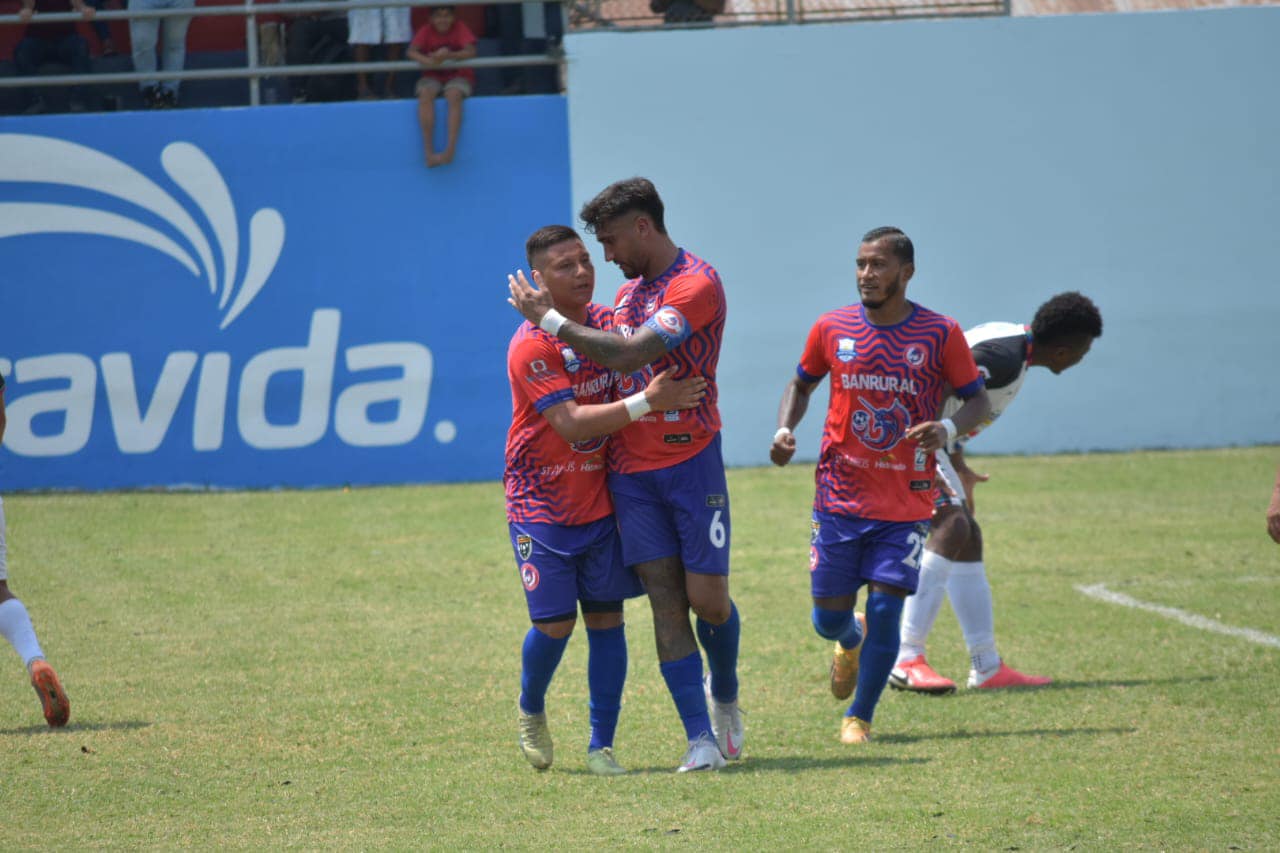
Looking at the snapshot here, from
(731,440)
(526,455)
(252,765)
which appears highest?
(526,455)

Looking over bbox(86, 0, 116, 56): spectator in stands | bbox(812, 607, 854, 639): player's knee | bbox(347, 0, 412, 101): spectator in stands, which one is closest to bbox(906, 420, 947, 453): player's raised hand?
bbox(812, 607, 854, 639): player's knee

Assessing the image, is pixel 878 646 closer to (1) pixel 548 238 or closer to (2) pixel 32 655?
(1) pixel 548 238

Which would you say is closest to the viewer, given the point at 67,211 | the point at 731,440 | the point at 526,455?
the point at 526,455

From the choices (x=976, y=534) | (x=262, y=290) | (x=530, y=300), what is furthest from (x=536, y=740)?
(x=262, y=290)

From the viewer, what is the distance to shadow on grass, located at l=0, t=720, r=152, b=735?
257 inches

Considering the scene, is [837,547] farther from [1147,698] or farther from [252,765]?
[252,765]

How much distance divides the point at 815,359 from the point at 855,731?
162 cm

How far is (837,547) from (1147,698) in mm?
1749

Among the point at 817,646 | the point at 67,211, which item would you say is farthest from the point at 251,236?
the point at 817,646

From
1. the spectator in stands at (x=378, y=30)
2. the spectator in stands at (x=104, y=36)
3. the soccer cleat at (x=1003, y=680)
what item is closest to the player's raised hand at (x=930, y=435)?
the soccer cleat at (x=1003, y=680)

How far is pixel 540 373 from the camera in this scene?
5.71m

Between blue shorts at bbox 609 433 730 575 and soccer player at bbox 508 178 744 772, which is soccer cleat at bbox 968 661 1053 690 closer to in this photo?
soccer player at bbox 508 178 744 772

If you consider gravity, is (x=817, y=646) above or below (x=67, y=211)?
below

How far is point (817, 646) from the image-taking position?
8.34 meters
